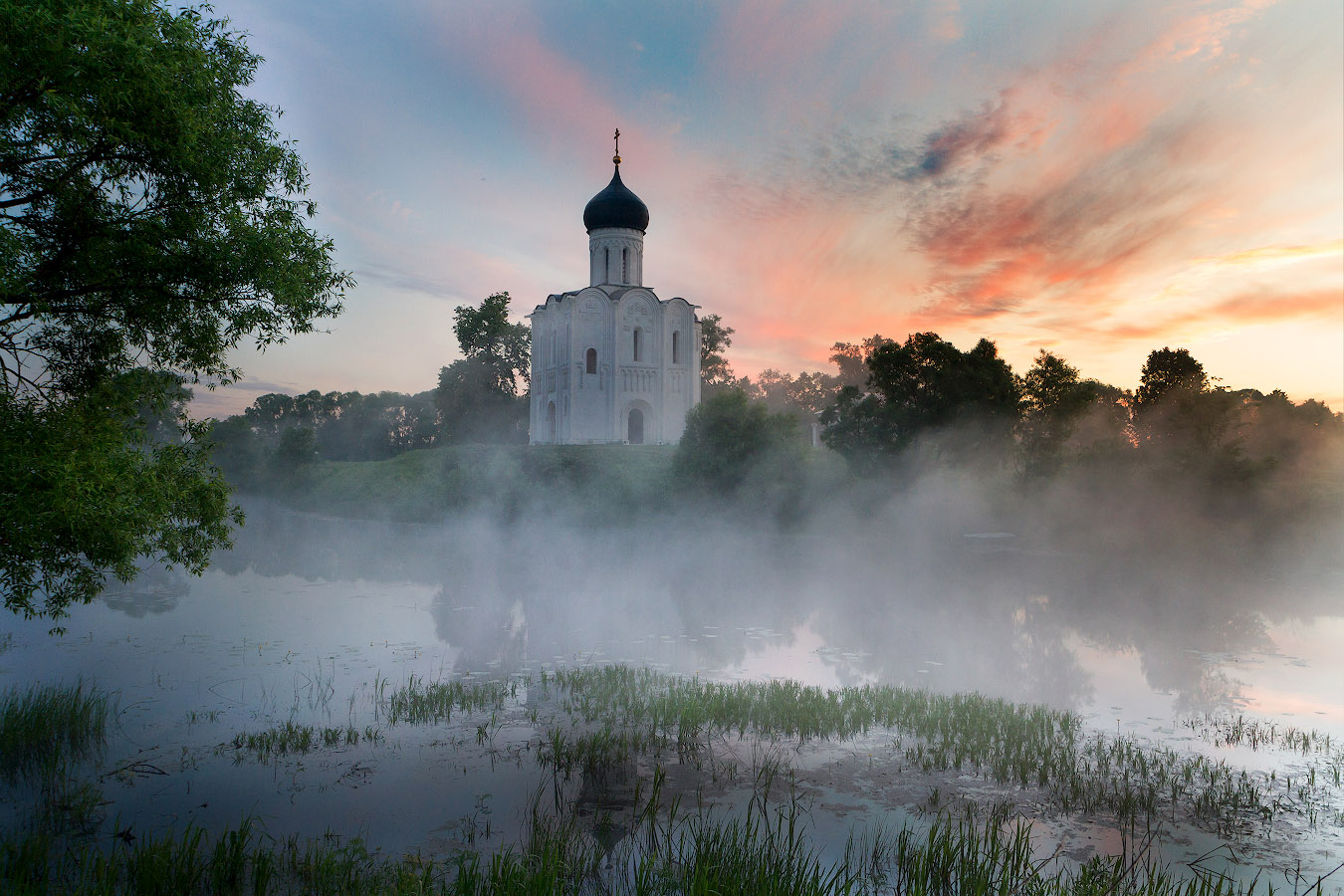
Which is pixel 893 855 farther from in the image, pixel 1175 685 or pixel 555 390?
pixel 555 390

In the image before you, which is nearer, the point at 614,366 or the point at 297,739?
the point at 297,739

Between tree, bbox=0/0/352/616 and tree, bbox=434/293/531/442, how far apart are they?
137ft

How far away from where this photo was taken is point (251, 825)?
5977 millimetres

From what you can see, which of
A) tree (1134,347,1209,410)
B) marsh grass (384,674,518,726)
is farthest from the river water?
tree (1134,347,1209,410)

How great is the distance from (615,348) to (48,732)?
37.0m

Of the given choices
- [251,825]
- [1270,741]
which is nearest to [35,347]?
[251,825]

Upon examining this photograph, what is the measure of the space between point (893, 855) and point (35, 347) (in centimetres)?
937

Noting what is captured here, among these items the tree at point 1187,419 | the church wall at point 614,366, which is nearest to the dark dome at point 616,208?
the church wall at point 614,366

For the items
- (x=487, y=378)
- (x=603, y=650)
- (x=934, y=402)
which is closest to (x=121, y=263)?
(x=603, y=650)

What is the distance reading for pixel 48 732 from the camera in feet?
25.0

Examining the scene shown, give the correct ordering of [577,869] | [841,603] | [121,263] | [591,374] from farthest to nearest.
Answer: [591,374] → [841,603] → [121,263] → [577,869]

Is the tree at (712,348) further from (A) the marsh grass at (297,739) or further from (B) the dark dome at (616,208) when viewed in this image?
(A) the marsh grass at (297,739)

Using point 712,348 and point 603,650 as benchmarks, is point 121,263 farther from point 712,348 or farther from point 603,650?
point 712,348

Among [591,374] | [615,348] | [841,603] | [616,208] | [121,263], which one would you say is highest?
[616,208]
